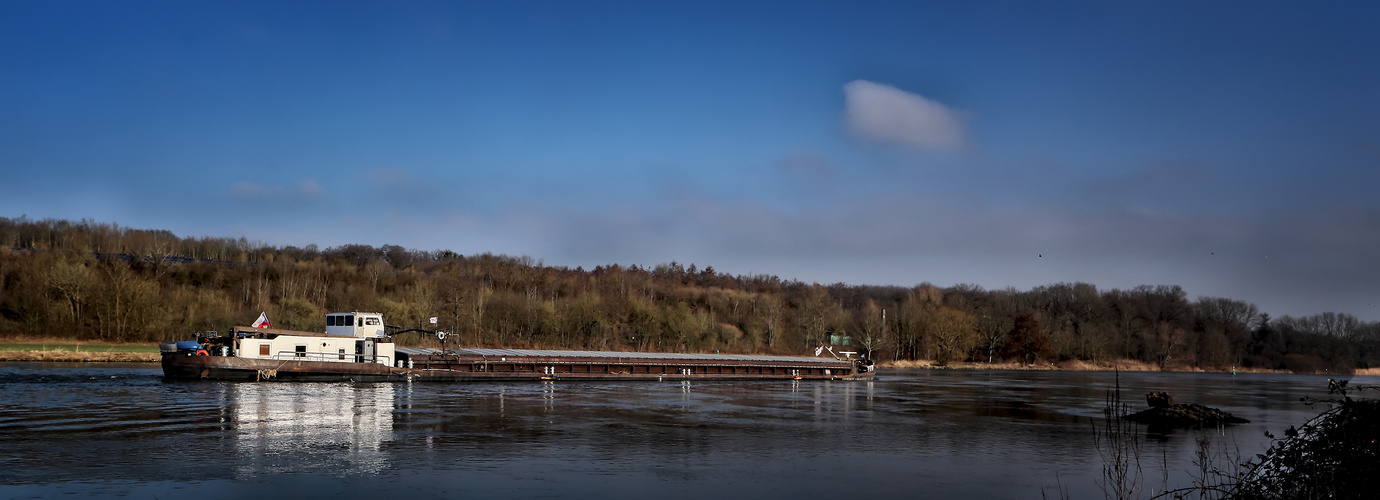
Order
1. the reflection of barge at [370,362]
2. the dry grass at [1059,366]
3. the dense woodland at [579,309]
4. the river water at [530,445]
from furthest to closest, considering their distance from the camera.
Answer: the dry grass at [1059,366]
the dense woodland at [579,309]
the reflection of barge at [370,362]
the river water at [530,445]

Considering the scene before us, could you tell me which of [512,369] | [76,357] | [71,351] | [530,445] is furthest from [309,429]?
[71,351]

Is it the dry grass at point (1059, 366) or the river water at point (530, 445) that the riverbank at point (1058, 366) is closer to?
the dry grass at point (1059, 366)

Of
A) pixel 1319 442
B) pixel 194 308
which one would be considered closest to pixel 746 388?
pixel 1319 442

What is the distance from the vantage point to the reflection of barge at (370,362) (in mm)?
44219

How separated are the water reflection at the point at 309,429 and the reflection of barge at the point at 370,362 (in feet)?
14.8

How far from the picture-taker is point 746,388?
5447 centimetres

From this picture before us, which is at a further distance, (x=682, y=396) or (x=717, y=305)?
(x=717, y=305)

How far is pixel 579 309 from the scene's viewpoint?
101 meters

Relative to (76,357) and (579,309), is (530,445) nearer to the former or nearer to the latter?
(76,357)

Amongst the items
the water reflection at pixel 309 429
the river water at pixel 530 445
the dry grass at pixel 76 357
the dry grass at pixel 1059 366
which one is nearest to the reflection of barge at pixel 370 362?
the river water at pixel 530 445

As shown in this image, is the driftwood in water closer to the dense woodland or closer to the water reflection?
the water reflection

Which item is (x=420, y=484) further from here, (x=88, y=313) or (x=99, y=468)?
(x=88, y=313)

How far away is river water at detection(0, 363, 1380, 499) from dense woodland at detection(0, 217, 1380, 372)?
41.1 meters

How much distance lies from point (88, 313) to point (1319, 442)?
87.7 meters
